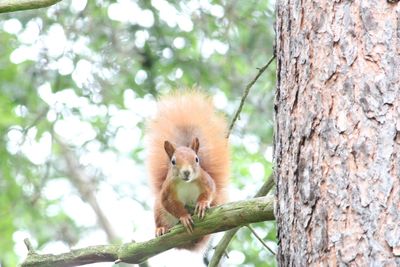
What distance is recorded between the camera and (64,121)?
621cm

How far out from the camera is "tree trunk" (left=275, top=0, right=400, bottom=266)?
195 centimetres

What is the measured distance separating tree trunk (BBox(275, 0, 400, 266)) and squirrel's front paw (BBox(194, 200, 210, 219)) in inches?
30.9

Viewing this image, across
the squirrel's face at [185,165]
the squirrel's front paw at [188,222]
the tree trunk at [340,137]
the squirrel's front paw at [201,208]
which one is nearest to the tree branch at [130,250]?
the squirrel's front paw at [188,222]

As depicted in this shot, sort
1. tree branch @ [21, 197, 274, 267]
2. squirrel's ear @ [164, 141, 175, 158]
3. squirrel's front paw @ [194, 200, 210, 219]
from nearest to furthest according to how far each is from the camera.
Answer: tree branch @ [21, 197, 274, 267]
squirrel's front paw @ [194, 200, 210, 219]
squirrel's ear @ [164, 141, 175, 158]

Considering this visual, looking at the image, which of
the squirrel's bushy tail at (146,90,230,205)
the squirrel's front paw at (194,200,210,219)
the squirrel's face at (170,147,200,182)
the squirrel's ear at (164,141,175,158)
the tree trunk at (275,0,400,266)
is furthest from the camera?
the squirrel's bushy tail at (146,90,230,205)

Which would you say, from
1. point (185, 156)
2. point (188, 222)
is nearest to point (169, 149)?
point (185, 156)

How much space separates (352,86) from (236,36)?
173 inches

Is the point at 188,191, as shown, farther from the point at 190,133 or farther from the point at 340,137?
the point at 340,137

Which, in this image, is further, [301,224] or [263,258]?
[263,258]

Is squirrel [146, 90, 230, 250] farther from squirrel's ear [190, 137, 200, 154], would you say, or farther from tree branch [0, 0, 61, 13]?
tree branch [0, 0, 61, 13]

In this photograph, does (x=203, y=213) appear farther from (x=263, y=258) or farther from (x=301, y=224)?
(x=263, y=258)

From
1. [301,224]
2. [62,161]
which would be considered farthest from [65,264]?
[62,161]

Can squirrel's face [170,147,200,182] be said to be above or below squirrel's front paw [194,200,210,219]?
above

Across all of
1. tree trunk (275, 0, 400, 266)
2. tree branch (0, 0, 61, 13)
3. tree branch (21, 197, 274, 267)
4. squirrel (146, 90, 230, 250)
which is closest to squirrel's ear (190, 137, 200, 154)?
squirrel (146, 90, 230, 250)
